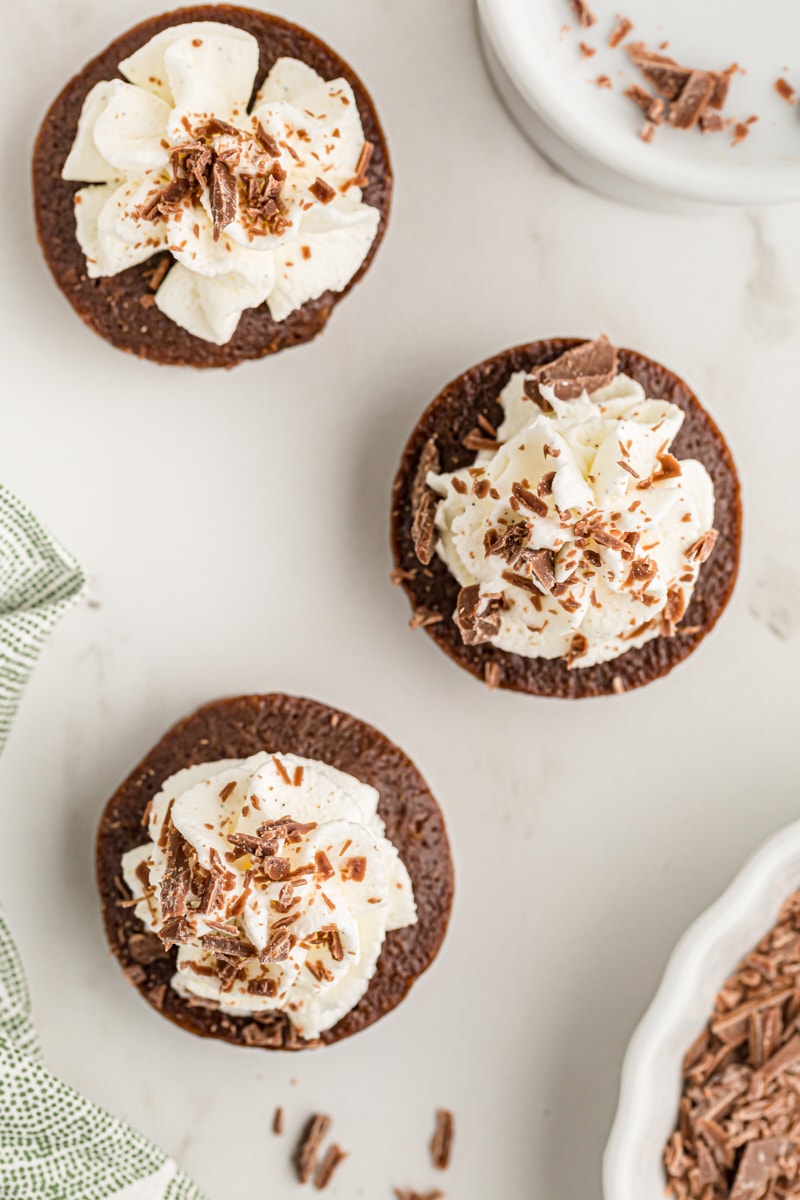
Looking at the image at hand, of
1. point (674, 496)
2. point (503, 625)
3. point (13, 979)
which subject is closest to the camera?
point (674, 496)

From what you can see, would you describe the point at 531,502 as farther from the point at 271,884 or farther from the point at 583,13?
the point at 583,13

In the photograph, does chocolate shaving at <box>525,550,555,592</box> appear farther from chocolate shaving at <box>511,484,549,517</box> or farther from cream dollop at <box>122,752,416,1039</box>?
cream dollop at <box>122,752,416,1039</box>

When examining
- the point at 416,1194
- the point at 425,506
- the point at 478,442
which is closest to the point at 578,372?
the point at 478,442

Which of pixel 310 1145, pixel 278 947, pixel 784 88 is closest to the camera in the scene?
pixel 278 947


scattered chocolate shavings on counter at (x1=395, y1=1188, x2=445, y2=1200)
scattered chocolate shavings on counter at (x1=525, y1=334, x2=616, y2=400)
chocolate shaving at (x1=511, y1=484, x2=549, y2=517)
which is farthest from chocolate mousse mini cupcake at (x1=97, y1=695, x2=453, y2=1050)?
A: scattered chocolate shavings on counter at (x1=525, y1=334, x2=616, y2=400)

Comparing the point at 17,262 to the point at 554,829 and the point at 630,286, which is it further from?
the point at 554,829

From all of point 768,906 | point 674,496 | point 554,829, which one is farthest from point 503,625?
point 768,906
